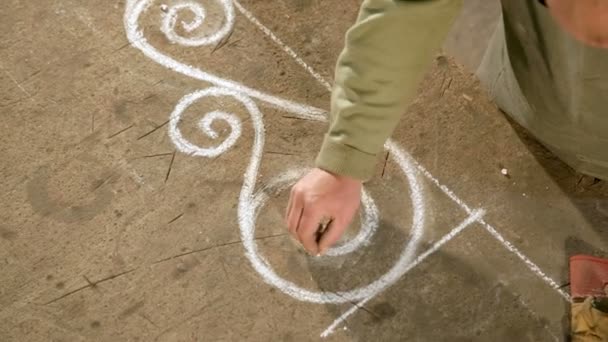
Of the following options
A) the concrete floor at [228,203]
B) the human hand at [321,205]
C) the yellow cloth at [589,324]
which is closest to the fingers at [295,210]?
the human hand at [321,205]

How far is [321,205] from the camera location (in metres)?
1.02

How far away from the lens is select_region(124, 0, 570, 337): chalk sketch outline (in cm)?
136

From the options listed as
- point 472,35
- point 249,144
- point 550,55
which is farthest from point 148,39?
point 550,55

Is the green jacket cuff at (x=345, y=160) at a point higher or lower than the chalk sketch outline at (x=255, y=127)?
higher

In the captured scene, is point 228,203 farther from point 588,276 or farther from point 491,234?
Result: point 588,276

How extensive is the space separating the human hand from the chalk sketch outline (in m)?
0.33

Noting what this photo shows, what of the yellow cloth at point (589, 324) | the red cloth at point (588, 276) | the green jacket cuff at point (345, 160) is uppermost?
the green jacket cuff at point (345, 160)

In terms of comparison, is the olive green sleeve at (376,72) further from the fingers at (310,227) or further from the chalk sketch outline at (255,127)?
the chalk sketch outline at (255,127)

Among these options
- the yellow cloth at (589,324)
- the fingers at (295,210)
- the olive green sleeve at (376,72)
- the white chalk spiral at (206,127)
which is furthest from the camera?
the white chalk spiral at (206,127)

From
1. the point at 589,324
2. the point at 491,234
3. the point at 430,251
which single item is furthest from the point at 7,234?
the point at 589,324

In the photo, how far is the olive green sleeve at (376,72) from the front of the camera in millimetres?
930

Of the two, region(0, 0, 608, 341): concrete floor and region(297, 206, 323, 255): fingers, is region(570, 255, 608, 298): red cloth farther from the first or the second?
region(297, 206, 323, 255): fingers

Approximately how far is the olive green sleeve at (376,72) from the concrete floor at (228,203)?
0.43 metres

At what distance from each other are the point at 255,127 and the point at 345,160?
533 mm
